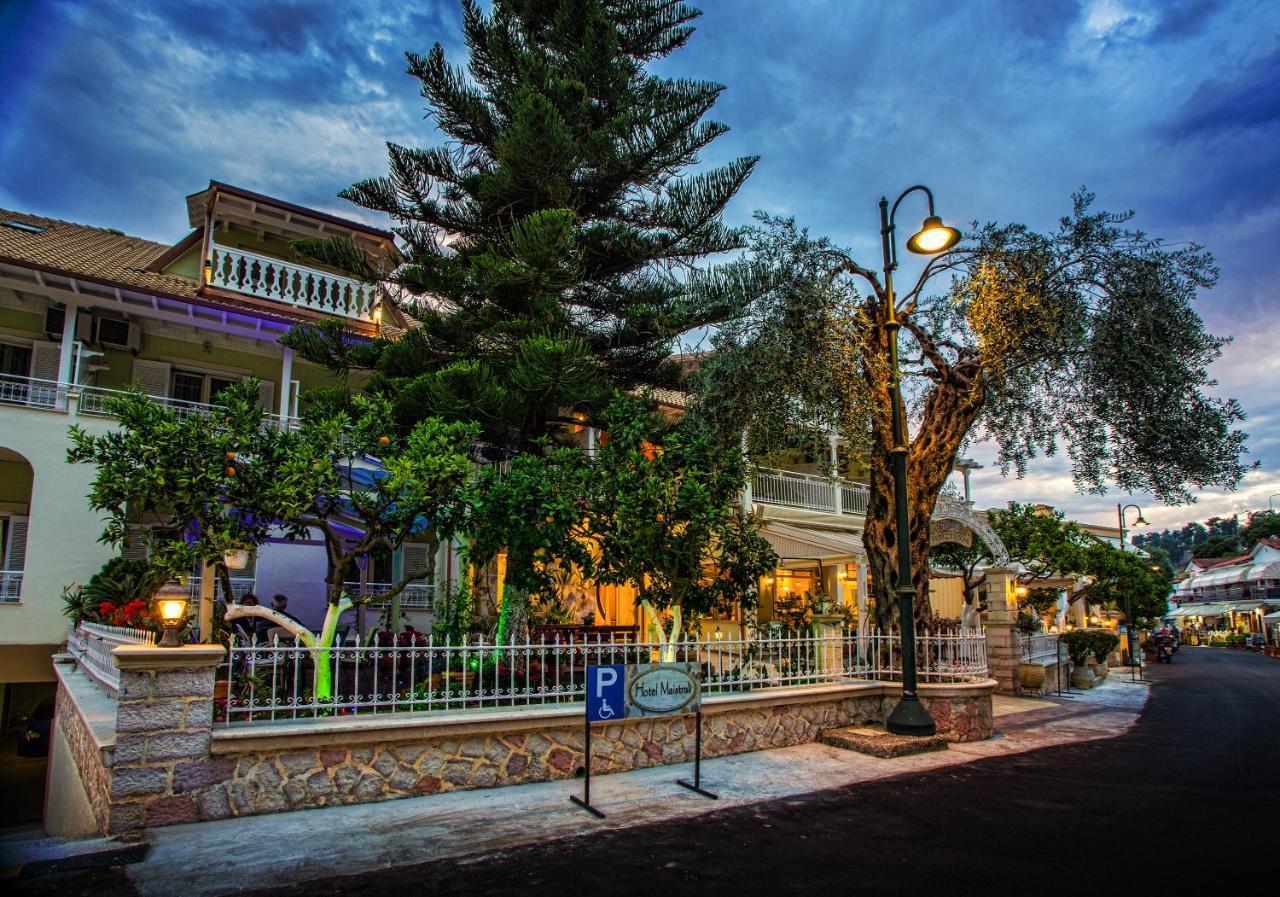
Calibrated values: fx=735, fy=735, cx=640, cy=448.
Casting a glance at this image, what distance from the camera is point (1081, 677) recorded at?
1675 centimetres

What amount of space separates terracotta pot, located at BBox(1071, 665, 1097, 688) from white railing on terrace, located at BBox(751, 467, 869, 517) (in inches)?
230

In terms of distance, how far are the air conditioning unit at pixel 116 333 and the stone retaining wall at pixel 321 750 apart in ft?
30.1

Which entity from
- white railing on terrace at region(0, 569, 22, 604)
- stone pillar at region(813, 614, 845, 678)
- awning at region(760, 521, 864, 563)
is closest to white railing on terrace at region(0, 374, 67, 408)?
white railing on terrace at region(0, 569, 22, 604)

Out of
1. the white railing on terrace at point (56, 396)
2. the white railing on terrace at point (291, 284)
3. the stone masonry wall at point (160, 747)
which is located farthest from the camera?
the white railing on terrace at point (291, 284)

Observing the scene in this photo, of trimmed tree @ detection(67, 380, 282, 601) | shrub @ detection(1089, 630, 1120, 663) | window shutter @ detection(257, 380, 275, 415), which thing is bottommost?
shrub @ detection(1089, 630, 1120, 663)

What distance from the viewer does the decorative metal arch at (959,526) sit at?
1537cm

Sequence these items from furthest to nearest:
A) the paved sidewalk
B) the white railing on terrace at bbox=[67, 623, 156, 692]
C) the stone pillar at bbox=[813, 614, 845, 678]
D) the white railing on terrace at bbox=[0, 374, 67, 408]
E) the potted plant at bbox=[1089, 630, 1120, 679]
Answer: the potted plant at bbox=[1089, 630, 1120, 679] → the white railing on terrace at bbox=[0, 374, 67, 408] → the stone pillar at bbox=[813, 614, 845, 678] → the white railing on terrace at bbox=[67, 623, 156, 692] → the paved sidewalk

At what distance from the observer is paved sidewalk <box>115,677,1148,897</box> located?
4289mm

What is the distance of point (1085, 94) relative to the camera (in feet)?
32.7

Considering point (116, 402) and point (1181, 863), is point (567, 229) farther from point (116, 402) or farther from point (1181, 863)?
point (1181, 863)

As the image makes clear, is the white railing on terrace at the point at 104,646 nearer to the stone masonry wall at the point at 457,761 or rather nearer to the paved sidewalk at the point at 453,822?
the stone masonry wall at the point at 457,761

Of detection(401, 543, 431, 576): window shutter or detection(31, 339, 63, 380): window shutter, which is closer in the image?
detection(31, 339, 63, 380): window shutter

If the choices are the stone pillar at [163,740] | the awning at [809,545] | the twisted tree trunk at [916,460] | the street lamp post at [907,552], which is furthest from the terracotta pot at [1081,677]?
the stone pillar at [163,740]

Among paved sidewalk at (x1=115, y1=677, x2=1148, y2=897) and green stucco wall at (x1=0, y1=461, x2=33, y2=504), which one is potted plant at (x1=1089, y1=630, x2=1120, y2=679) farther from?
green stucco wall at (x1=0, y1=461, x2=33, y2=504)
